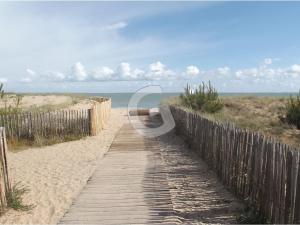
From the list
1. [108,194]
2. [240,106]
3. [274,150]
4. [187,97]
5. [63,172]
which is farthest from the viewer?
[240,106]

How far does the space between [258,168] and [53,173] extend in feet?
19.4

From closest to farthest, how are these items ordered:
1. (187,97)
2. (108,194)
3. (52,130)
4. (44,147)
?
(108,194) < (44,147) < (52,130) < (187,97)

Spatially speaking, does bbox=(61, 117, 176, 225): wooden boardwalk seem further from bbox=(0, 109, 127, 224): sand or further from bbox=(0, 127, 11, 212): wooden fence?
bbox=(0, 127, 11, 212): wooden fence

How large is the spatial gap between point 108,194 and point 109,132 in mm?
11490

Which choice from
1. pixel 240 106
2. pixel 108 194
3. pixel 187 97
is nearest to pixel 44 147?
pixel 108 194

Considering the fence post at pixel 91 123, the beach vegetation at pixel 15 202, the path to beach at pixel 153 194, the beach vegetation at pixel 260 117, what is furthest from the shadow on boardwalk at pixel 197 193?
the fence post at pixel 91 123

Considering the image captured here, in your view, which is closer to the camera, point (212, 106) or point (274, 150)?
point (274, 150)

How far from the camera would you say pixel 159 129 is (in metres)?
20.0

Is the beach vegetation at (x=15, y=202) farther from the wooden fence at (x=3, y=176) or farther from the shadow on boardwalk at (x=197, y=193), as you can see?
the shadow on boardwalk at (x=197, y=193)

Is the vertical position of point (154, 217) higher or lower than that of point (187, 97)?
lower

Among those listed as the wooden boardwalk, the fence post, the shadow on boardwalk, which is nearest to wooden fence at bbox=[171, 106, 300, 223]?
the shadow on boardwalk

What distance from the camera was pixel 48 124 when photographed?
16828 millimetres

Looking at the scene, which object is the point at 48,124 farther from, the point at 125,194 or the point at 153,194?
the point at 153,194

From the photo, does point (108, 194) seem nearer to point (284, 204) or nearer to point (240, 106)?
point (284, 204)
